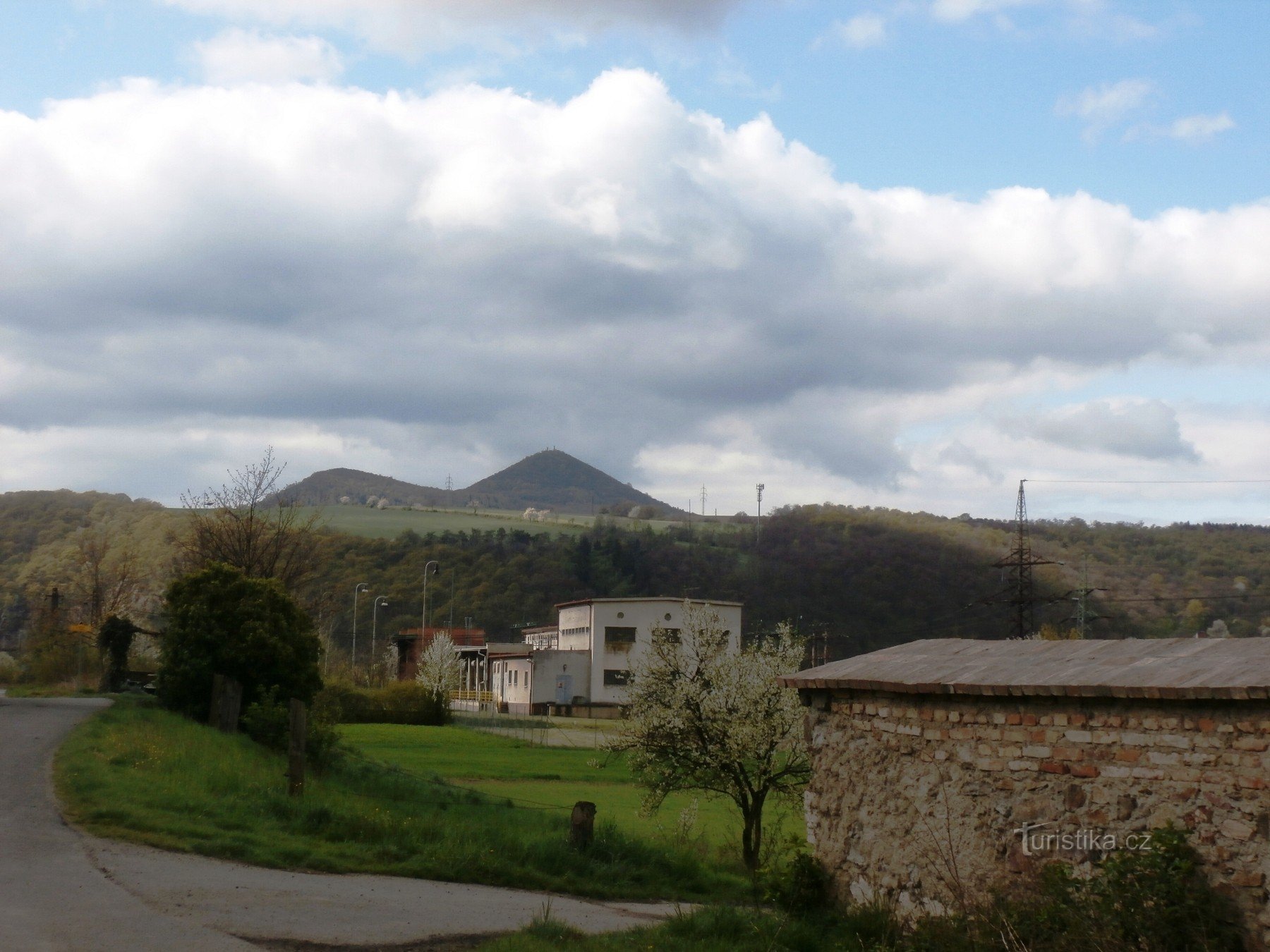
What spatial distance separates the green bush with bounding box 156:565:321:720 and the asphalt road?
33.1 feet

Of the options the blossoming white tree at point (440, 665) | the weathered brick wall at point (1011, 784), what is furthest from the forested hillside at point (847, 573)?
the weathered brick wall at point (1011, 784)

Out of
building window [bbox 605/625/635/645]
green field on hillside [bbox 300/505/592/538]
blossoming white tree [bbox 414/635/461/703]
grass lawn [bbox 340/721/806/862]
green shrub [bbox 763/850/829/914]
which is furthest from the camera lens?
green field on hillside [bbox 300/505/592/538]

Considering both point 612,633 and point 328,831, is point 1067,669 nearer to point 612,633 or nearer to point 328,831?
point 328,831

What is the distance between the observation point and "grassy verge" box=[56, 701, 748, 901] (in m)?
13.7

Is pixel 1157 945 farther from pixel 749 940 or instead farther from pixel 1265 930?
pixel 749 940

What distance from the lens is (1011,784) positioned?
34.7ft

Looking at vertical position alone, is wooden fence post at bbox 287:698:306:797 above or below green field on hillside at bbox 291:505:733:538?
below

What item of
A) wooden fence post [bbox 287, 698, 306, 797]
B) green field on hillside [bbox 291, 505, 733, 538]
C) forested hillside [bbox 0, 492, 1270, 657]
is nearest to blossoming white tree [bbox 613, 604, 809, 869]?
wooden fence post [bbox 287, 698, 306, 797]

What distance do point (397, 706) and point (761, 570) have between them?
5738 cm

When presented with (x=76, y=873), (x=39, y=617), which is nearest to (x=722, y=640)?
(x=76, y=873)

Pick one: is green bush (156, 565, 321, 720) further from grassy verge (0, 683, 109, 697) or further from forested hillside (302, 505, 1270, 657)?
forested hillside (302, 505, 1270, 657)

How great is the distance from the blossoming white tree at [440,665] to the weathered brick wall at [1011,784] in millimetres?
62724

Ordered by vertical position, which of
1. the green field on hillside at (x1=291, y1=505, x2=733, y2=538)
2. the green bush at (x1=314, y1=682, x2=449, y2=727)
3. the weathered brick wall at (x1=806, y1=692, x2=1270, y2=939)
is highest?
the green field on hillside at (x1=291, y1=505, x2=733, y2=538)

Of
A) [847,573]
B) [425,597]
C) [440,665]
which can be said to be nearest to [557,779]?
[440,665]
